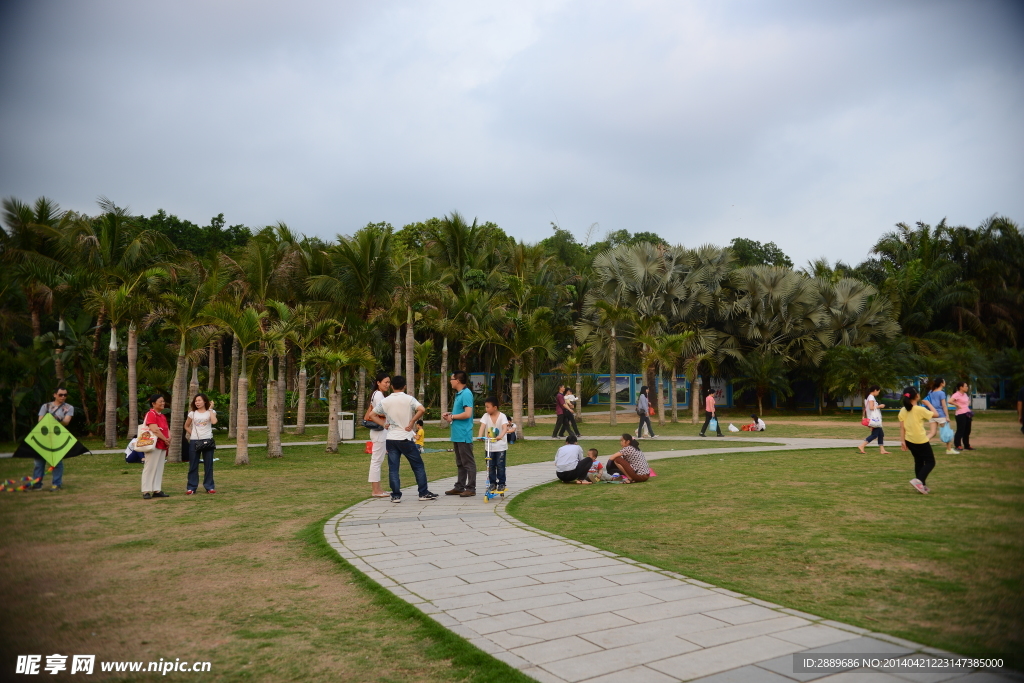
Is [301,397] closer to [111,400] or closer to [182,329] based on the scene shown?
[111,400]

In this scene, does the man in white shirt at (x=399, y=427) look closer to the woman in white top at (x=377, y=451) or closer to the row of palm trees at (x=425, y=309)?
the woman in white top at (x=377, y=451)

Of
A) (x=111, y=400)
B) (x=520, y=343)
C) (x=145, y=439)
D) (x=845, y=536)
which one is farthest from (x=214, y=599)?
(x=520, y=343)

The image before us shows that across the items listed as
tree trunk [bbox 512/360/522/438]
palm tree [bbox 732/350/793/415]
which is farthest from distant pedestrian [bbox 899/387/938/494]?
palm tree [bbox 732/350/793/415]

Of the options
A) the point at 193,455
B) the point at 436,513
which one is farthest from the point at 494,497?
the point at 193,455

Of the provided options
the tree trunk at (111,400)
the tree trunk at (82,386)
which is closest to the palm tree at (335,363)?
the tree trunk at (111,400)

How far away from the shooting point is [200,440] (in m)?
10.6

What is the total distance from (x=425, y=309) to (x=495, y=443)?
52.8 ft

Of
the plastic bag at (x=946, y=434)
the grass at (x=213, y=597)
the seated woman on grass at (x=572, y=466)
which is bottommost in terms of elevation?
the grass at (x=213, y=597)

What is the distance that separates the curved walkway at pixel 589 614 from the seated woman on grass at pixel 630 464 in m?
4.64

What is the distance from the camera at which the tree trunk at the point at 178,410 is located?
15.4m

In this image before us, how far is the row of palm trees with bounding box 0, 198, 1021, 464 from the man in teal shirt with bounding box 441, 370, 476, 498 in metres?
5.18

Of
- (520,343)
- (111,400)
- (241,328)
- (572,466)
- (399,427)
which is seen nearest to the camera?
(399,427)

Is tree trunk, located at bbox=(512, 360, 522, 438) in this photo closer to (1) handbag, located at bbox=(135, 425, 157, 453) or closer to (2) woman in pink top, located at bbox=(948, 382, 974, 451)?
(2) woman in pink top, located at bbox=(948, 382, 974, 451)

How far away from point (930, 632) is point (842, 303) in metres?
36.0
